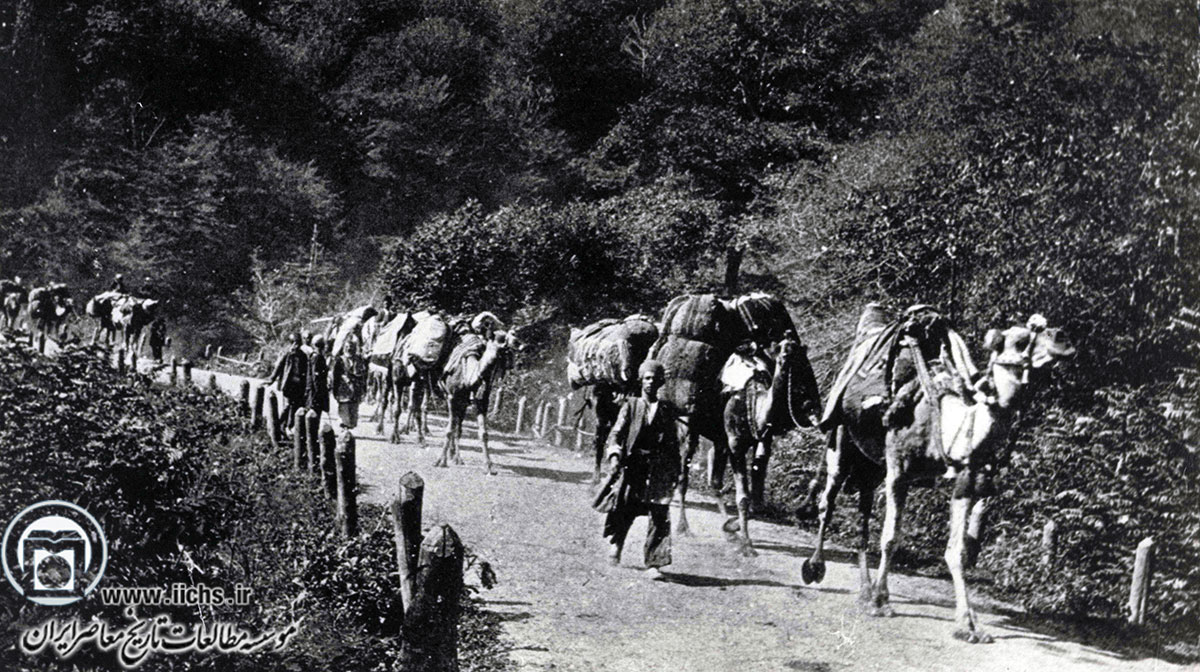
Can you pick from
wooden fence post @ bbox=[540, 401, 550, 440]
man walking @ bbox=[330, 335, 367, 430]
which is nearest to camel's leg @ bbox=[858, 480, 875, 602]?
man walking @ bbox=[330, 335, 367, 430]

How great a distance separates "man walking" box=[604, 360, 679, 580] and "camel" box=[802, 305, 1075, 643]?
1.38 m

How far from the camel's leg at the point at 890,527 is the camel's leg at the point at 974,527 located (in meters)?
0.80

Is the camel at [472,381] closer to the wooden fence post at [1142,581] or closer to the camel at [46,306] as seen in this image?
the camel at [46,306]

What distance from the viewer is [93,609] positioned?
5.34 m

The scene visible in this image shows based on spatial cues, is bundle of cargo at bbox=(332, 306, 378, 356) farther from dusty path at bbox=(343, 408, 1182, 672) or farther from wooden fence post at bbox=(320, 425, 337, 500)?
wooden fence post at bbox=(320, 425, 337, 500)

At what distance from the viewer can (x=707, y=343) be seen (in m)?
10.6

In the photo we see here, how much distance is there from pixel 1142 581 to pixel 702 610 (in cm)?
327

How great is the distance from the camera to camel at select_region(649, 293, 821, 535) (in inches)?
414

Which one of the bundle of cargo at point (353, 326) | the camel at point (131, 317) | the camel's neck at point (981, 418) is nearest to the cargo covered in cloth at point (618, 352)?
the camel's neck at point (981, 418)

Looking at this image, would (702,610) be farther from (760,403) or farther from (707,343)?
(707,343)

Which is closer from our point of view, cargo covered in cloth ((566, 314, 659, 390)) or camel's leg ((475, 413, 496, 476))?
cargo covered in cloth ((566, 314, 659, 390))

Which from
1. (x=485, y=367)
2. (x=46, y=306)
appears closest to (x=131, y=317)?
(x=46, y=306)

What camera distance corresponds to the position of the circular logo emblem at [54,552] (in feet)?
16.9

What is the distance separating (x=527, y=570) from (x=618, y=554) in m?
0.90
